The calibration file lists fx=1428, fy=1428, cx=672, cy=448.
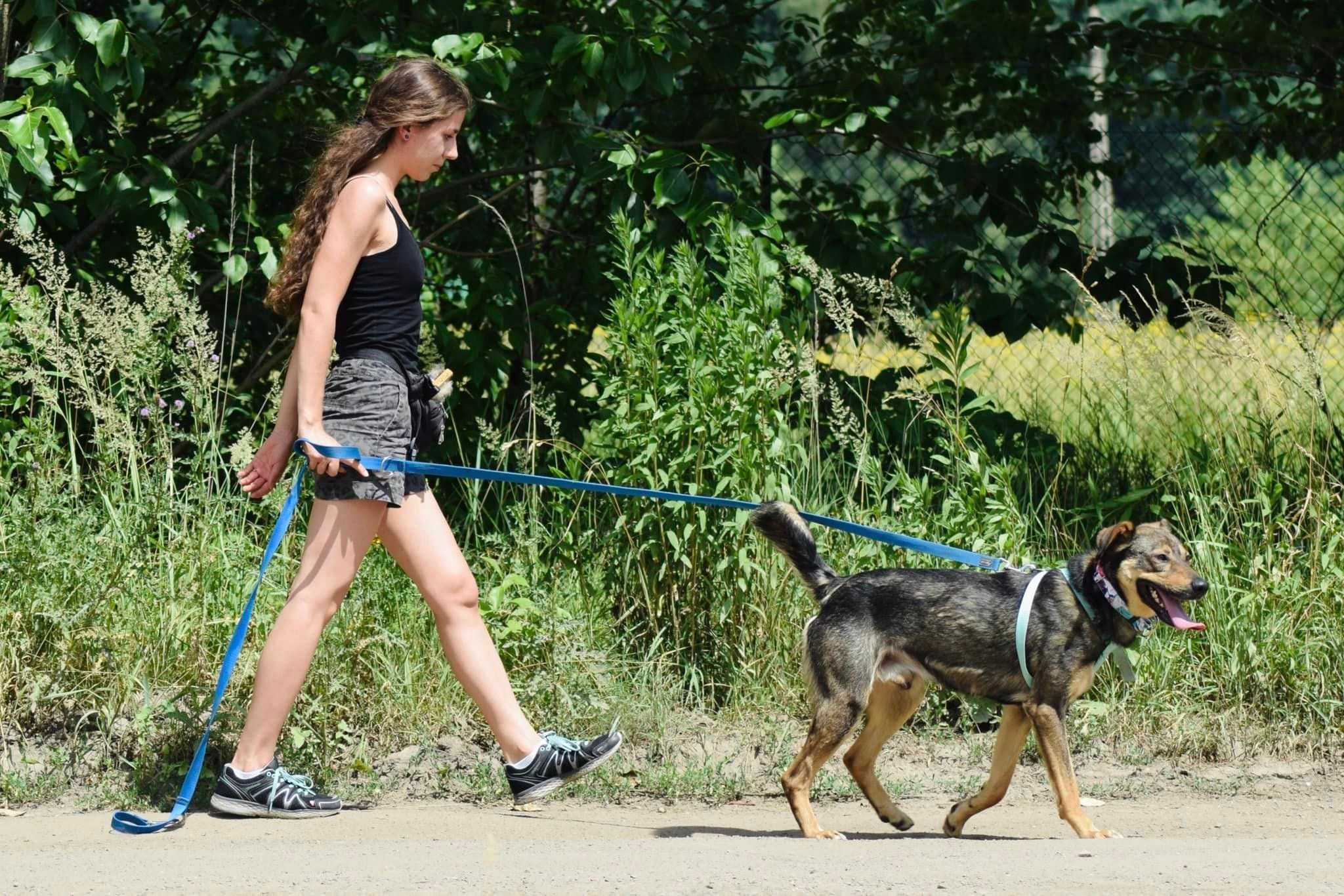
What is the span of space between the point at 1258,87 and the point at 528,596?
5496 mm

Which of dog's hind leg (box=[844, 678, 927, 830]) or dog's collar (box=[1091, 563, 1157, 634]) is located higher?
dog's collar (box=[1091, 563, 1157, 634])

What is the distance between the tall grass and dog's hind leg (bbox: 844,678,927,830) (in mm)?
838

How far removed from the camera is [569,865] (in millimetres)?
3936

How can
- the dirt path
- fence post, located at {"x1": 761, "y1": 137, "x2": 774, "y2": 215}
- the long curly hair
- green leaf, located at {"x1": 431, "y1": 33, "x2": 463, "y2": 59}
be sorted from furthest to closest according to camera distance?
fence post, located at {"x1": 761, "y1": 137, "x2": 774, "y2": 215}
green leaf, located at {"x1": 431, "y1": 33, "x2": 463, "y2": 59}
the long curly hair
the dirt path

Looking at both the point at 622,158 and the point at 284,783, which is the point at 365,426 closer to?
the point at 284,783

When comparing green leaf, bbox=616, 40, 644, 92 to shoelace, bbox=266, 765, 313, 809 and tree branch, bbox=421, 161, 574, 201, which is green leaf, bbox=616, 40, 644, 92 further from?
shoelace, bbox=266, 765, 313, 809

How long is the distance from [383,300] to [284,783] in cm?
162

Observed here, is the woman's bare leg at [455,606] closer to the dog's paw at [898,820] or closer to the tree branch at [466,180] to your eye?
the dog's paw at [898,820]

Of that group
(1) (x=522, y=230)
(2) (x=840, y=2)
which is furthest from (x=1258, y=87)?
(1) (x=522, y=230)

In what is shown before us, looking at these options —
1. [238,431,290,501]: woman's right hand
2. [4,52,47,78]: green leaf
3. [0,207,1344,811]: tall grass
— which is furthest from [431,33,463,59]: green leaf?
[238,431,290,501]: woman's right hand

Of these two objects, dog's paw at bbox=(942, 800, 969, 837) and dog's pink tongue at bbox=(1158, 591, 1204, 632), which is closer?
dog's pink tongue at bbox=(1158, 591, 1204, 632)

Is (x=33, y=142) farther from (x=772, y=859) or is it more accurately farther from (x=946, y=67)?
(x=946, y=67)

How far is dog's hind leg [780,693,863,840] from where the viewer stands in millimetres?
4613

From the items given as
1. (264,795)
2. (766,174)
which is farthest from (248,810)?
(766,174)
